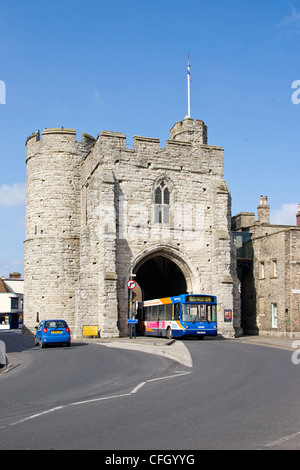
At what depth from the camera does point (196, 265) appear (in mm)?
31812

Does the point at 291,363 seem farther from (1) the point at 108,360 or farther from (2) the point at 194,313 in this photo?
(2) the point at 194,313

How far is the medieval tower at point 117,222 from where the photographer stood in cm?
2977

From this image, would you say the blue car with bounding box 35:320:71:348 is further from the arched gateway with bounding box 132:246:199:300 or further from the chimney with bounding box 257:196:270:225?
the chimney with bounding box 257:196:270:225

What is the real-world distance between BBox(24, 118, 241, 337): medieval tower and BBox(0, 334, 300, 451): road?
1462 centimetres

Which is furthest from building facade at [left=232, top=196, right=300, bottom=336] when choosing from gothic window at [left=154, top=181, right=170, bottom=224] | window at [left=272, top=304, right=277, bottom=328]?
gothic window at [left=154, top=181, right=170, bottom=224]

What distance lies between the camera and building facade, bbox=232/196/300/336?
30672mm

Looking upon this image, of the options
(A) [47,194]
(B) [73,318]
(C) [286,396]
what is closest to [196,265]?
(B) [73,318]

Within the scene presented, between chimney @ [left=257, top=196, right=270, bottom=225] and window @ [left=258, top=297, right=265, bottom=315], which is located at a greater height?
chimney @ [left=257, top=196, right=270, bottom=225]

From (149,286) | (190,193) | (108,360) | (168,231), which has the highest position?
(190,193)

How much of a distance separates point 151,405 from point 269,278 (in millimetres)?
25941

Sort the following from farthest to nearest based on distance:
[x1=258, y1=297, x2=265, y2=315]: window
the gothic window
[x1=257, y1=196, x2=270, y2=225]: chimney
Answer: [x1=257, y1=196, x2=270, y2=225]: chimney < [x1=258, y1=297, x2=265, y2=315]: window < the gothic window

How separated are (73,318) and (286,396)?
1026 inches

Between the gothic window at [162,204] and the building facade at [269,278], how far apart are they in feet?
22.6

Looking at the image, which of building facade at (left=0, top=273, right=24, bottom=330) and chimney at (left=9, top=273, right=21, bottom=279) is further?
chimney at (left=9, top=273, right=21, bottom=279)
